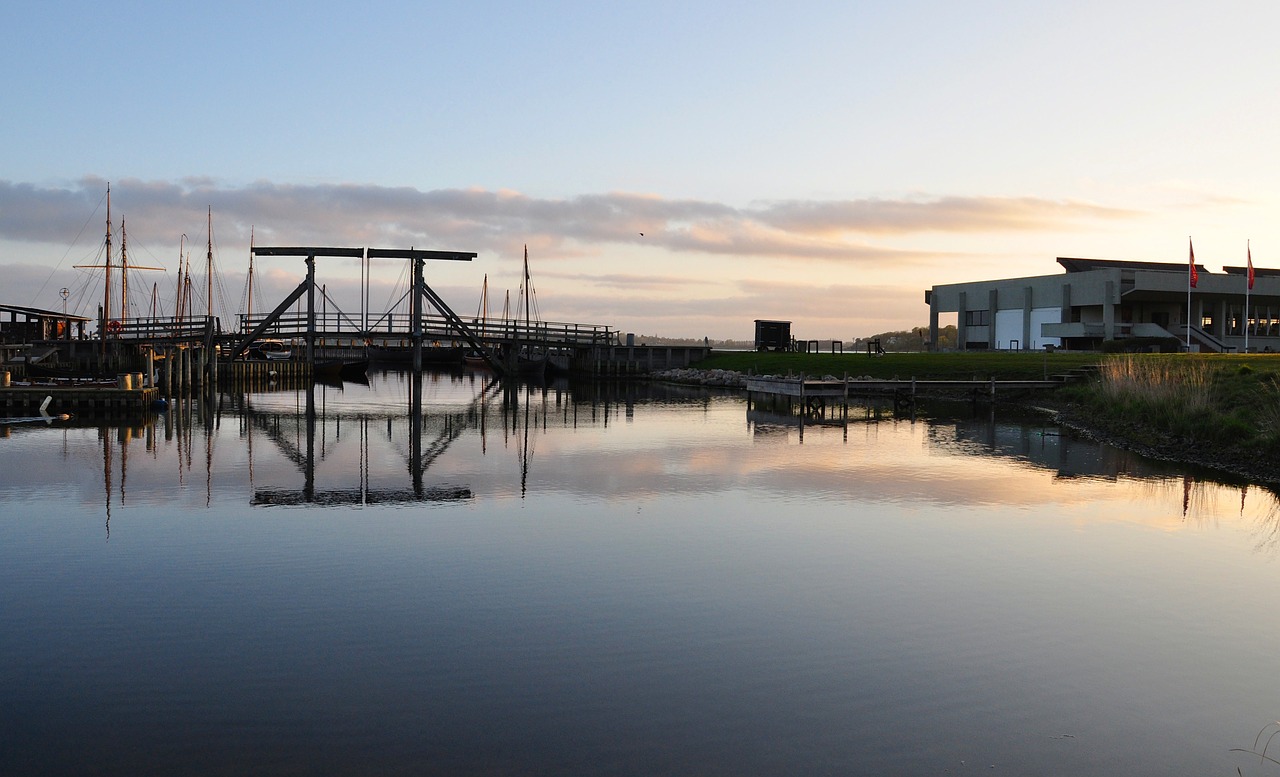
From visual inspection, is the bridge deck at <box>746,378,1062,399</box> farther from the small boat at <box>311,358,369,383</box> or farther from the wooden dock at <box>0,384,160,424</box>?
the small boat at <box>311,358,369,383</box>

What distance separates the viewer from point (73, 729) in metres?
8.51

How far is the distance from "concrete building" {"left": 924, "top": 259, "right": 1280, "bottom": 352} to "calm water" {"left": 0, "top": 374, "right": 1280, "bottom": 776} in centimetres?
5821

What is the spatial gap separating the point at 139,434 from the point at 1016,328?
240 feet

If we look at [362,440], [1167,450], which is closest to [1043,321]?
[1167,450]

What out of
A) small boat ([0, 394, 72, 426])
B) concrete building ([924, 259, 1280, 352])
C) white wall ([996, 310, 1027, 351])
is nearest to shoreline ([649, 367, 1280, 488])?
concrete building ([924, 259, 1280, 352])

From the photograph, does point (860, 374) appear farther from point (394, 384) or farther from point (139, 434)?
point (139, 434)

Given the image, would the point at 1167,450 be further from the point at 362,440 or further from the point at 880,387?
the point at 880,387

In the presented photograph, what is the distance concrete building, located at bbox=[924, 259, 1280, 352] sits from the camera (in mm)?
77125

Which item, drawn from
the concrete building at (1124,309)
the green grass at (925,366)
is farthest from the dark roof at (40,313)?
the concrete building at (1124,309)

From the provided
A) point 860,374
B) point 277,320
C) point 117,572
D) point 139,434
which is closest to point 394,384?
point 277,320

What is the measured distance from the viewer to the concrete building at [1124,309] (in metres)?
77.1

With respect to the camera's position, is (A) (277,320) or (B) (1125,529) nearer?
(B) (1125,529)

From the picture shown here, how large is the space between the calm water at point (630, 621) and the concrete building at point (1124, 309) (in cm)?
5821

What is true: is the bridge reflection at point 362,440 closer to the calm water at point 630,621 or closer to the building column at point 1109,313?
the calm water at point 630,621
